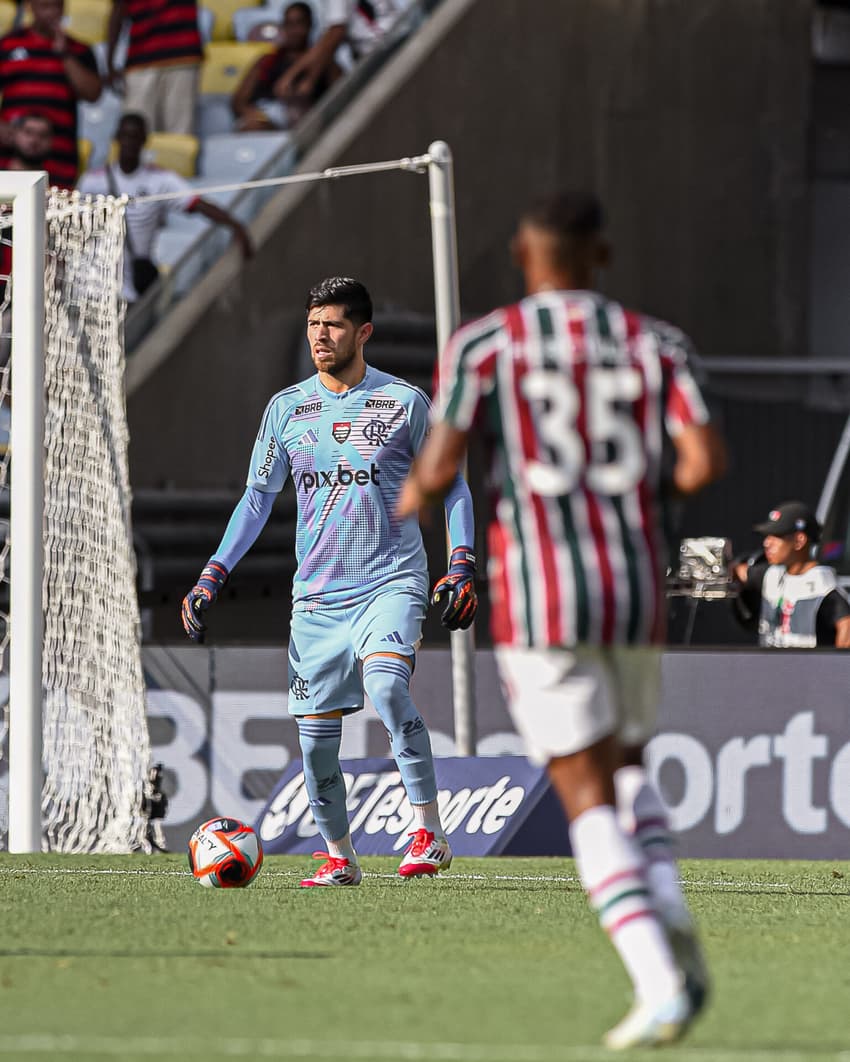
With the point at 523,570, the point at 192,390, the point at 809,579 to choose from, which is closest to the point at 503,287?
the point at 192,390

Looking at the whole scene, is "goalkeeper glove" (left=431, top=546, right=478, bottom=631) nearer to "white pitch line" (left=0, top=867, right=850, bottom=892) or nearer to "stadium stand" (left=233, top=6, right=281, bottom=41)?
"white pitch line" (left=0, top=867, right=850, bottom=892)

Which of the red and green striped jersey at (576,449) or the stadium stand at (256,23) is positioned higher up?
the stadium stand at (256,23)

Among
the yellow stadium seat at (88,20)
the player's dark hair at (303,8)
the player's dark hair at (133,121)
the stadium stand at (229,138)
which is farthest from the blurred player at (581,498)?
the yellow stadium seat at (88,20)

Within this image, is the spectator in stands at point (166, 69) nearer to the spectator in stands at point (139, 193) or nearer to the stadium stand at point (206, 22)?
the stadium stand at point (206, 22)

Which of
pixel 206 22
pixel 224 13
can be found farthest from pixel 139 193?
pixel 224 13

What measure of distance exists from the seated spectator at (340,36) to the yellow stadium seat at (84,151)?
5.85 ft

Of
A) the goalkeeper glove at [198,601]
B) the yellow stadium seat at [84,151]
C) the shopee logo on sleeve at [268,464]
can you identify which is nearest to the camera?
the goalkeeper glove at [198,601]

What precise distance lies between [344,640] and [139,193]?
34.9 feet

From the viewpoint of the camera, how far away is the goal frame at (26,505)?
9.40 m

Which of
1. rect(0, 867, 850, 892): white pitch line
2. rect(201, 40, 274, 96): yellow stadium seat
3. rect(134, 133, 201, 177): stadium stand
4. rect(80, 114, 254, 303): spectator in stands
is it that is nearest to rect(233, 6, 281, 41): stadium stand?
rect(201, 40, 274, 96): yellow stadium seat

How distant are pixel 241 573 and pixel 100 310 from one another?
221 inches

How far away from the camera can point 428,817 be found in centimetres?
793

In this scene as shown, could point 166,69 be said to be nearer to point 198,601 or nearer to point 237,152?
point 237,152

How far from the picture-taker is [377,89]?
693 inches
